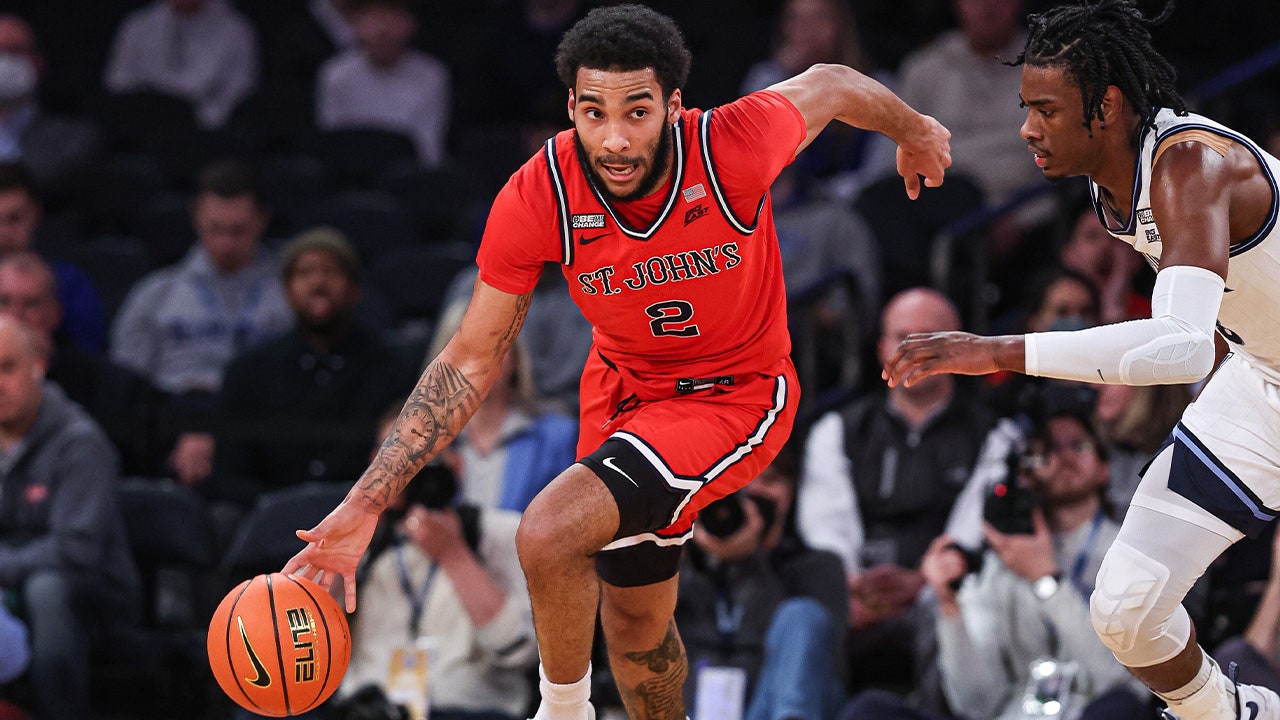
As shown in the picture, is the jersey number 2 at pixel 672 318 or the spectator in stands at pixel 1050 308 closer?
the jersey number 2 at pixel 672 318

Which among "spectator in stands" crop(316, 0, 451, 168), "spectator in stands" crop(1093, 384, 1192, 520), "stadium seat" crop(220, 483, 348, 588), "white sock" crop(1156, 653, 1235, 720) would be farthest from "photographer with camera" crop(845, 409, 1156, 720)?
"spectator in stands" crop(316, 0, 451, 168)

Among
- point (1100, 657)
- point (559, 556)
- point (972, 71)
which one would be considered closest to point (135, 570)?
point (559, 556)

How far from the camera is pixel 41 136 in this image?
10289 mm

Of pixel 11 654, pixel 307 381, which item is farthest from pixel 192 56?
pixel 11 654

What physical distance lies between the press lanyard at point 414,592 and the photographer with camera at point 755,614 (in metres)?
0.99

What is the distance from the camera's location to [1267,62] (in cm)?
813

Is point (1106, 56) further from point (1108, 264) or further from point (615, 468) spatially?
point (1108, 264)

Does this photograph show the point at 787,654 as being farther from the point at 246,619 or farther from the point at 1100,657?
the point at 246,619

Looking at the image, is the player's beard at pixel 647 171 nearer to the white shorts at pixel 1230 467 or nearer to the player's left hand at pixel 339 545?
the player's left hand at pixel 339 545

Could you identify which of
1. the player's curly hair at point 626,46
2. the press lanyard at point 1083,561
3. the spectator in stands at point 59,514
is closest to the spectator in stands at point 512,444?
the spectator in stands at point 59,514

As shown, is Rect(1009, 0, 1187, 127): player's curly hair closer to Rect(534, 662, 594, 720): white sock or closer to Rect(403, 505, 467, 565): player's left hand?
Rect(534, 662, 594, 720): white sock

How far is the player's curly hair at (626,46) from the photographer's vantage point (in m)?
4.34

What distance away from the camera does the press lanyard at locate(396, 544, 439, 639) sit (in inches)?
256

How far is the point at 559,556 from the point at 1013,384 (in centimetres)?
358
